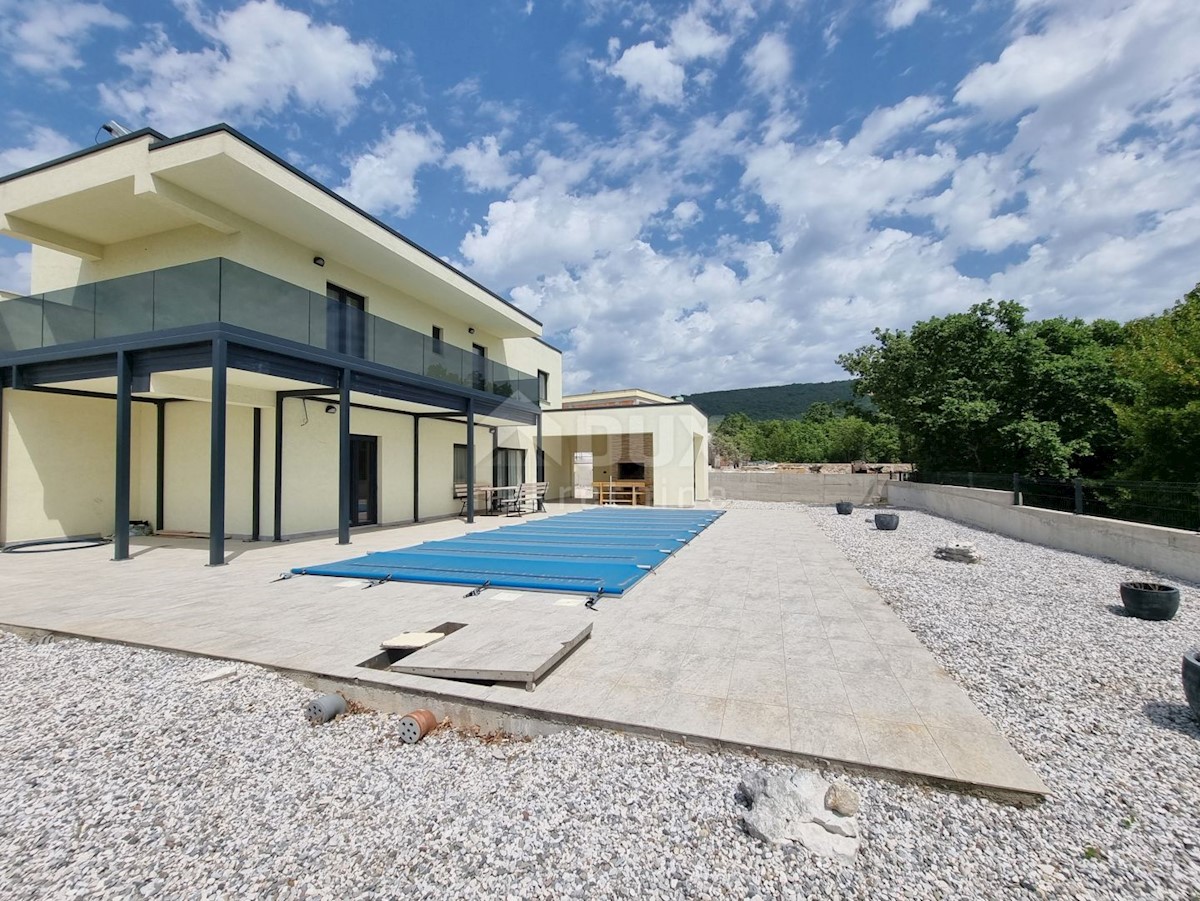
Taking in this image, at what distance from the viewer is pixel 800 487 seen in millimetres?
24578

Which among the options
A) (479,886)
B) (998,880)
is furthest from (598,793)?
(998,880)

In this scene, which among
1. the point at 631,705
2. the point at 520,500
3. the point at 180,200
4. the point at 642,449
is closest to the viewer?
the point at 631,705

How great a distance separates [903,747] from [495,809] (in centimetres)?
205

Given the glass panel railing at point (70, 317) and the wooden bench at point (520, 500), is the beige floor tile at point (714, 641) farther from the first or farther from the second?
the wooden bench at point (520, 500)

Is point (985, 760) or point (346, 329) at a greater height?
point (346, 329)

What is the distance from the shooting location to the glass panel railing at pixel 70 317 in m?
8.80

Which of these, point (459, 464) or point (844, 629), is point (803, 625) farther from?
point (459, 464)

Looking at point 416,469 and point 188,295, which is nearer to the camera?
point 188,295

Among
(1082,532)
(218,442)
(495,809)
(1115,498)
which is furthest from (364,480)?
(1115,498)

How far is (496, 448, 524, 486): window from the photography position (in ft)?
58.0

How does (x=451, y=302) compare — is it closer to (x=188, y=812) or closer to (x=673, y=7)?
(x=673, y=7)

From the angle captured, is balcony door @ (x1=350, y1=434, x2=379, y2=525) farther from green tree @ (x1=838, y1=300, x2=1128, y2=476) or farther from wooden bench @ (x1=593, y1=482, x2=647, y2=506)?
green tree @ (x1=838, y1=300, x2=1128, y2=476)

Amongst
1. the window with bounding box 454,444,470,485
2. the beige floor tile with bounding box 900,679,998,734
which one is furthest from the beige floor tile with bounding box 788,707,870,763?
the window with bounding box 454,444,470,485

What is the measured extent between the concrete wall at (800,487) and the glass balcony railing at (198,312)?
17.5m
